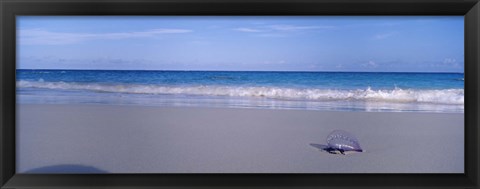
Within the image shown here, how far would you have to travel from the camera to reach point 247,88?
5473mm

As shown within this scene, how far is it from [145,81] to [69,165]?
159 inches

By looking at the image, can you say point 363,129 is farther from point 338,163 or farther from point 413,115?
point 338,163

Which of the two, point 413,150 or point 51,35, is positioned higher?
point 51,35

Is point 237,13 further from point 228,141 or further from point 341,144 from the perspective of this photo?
point 228,141

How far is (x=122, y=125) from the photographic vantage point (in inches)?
104

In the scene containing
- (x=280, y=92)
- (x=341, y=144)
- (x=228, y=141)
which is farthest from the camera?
(x=280, y=92)

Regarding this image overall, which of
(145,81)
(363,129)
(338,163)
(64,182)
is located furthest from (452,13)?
(145,81)

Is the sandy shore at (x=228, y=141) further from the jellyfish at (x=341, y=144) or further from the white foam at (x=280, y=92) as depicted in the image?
the white foam at (x=280, y=92)

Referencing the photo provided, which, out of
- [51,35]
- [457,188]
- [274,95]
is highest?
[51,35]

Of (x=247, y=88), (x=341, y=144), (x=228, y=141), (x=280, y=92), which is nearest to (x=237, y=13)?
(x=341, y=144)

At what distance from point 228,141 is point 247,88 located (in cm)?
330

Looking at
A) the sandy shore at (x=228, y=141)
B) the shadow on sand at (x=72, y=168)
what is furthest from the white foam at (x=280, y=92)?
the shadow on sand at (x=72, y=168)

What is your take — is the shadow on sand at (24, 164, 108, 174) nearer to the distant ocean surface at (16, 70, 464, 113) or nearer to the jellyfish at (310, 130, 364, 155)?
the jellyfish at (310, 130, 364, 155)

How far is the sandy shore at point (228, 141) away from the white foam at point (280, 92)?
130cm
